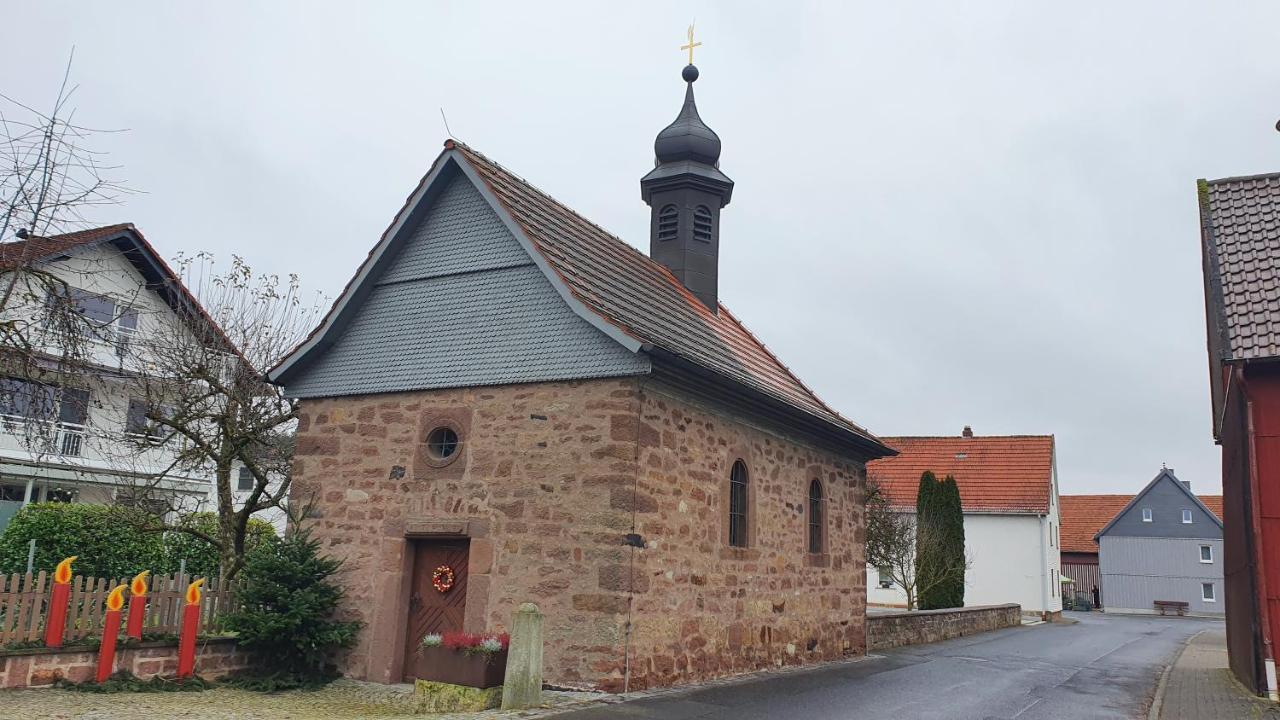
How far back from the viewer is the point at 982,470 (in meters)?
37.4

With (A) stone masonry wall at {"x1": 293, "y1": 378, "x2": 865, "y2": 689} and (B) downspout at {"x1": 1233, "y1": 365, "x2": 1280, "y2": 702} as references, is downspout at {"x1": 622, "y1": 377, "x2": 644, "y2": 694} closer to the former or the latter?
(A) stone masonry wall at {"x1": 293, "y1": 378, "x2": 865, "y2": 689}

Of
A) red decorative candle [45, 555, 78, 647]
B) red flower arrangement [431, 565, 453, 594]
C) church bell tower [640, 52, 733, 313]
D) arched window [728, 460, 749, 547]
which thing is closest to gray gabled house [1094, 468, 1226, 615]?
church bell tower [640, 52, 733, 313]

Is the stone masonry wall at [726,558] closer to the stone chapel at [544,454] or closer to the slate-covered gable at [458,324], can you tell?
the stone chapel at [544,454]

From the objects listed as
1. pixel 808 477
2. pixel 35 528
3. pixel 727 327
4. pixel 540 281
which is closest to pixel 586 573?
pixel 540 281

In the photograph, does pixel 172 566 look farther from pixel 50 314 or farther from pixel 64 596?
pixel 50 314

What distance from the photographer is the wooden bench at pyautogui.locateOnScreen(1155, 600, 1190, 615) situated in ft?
151

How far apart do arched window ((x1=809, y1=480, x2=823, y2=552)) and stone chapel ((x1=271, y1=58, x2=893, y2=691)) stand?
535mm

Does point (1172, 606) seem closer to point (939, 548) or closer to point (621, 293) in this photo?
point (939, 548)

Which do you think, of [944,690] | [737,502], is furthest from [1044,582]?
[737,502]

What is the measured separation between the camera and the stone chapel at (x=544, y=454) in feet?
36.4

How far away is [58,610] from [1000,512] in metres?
31.3

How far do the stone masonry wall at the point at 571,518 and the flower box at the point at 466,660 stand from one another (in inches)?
50.6

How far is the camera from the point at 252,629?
1130 centimetres

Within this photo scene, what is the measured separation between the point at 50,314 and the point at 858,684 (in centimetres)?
989
